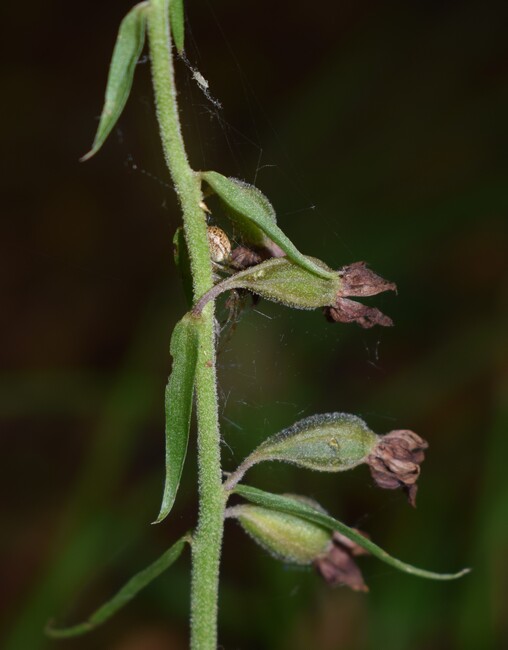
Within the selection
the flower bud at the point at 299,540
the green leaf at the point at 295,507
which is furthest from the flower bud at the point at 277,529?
the green leaf at the point at 295,507

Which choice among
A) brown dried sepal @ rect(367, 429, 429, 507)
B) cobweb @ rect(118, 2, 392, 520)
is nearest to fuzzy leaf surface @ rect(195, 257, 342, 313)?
brown dried sepal @ rect(367, 429, 429, 507)

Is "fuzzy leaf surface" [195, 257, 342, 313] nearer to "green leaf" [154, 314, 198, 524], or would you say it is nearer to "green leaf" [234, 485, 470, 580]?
"green leaf" [154, 314, 198, 524]

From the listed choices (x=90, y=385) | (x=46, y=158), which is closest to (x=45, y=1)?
(x=46, y=158)

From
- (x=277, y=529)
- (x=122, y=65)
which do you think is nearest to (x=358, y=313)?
(x=277, y=529)

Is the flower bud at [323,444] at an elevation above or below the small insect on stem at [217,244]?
below

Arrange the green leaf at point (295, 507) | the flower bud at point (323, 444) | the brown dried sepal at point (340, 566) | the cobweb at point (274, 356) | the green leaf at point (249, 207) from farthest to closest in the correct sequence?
1. the cobweb at point (274, 356)
2. the brown dried sepal at point (340, 566)
3. the flower bud at point (323, 444)
4. the green leaf at point (295, 507)
5. the green leaf at point (249, 207)

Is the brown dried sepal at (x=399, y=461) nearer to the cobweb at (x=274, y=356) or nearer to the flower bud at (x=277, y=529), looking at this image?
the flower bud at (x=277, y=529)

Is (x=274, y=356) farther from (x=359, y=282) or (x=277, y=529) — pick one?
(x=359, y=282)
